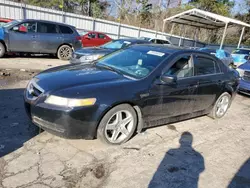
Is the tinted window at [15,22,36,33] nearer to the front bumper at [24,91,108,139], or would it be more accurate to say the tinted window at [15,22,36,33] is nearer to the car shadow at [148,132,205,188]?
the front bumper at [24,91,108,139]

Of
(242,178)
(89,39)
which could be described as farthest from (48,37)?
(242,178)

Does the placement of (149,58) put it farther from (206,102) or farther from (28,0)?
(28,0)

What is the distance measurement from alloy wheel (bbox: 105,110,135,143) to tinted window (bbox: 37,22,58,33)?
8.22m

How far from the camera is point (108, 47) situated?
31.0ft

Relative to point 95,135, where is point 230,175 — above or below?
below

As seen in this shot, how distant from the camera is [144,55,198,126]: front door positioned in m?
3.70

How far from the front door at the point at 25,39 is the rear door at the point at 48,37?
8.8 inches

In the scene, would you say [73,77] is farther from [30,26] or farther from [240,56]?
[240,56]

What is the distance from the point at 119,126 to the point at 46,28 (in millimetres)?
8455

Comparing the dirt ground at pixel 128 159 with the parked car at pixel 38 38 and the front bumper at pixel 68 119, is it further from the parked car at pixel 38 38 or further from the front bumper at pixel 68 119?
the parked car at pixel 38 38

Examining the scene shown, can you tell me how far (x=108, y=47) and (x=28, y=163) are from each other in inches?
282

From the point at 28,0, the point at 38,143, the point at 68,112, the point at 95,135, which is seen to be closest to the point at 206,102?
the point at 95,135

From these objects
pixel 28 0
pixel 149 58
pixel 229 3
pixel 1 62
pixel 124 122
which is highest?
pixel 229 3

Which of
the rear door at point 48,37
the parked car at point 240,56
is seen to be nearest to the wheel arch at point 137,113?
the rear door at point 48,37
